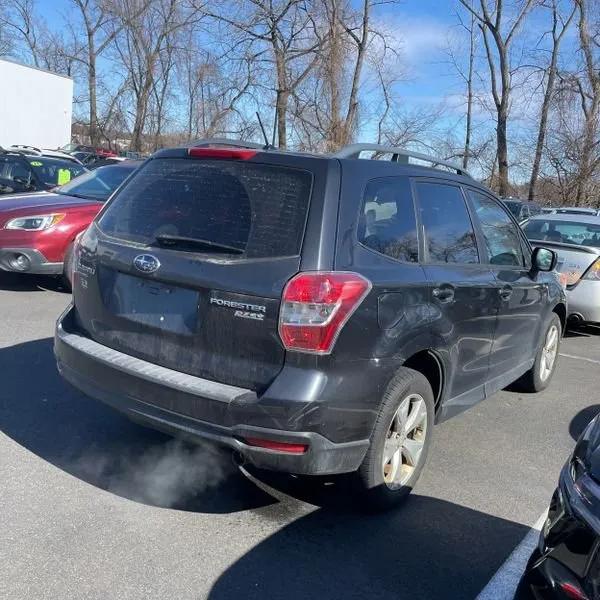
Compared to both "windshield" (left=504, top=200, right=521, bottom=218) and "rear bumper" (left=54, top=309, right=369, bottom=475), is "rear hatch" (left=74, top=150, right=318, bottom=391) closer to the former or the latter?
"rear bumper" (left=54, top=309, right=369, bottom=475)


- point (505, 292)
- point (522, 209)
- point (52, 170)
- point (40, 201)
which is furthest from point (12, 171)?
point (522, 209)

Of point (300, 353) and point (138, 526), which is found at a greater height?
point (300, 353)

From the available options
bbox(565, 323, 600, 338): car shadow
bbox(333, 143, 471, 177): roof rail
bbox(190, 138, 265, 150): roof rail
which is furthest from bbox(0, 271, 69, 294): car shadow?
bbox(565, 323, 600, 338): car shadow

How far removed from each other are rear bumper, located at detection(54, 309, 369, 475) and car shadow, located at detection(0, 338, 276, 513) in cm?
23

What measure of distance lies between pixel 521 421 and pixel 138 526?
313 centimetres

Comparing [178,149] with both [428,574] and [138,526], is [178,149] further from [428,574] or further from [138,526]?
[428,574]

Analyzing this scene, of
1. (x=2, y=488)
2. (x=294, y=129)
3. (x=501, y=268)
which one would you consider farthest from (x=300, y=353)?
(x=294, y=129)

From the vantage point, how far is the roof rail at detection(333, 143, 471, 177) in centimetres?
346

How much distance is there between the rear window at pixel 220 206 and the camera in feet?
10.2

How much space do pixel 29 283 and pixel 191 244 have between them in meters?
5.87

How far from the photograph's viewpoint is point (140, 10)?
41.8 meters

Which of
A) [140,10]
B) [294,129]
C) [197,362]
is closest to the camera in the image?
[197,362]

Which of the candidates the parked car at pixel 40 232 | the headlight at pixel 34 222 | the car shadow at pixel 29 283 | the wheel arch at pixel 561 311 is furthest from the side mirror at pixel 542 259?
the car shadow at pixel 29 283

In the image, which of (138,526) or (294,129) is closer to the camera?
(138,526)
